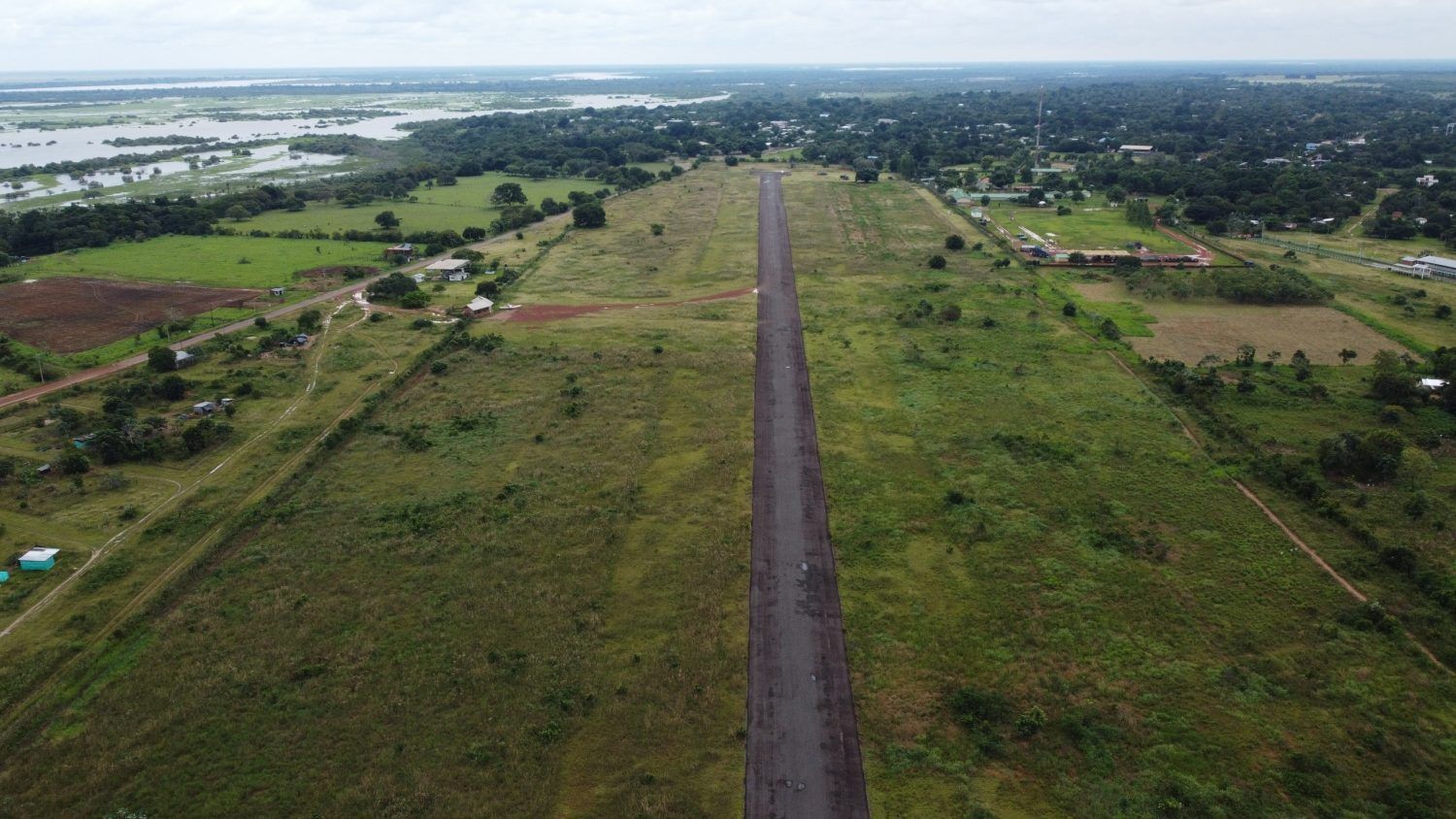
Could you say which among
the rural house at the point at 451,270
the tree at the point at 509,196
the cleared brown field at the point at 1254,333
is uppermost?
the tree at the point at 509,196

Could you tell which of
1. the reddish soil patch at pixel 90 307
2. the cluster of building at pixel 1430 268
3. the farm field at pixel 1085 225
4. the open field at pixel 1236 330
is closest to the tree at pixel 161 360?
the reddish soil patch at pixel 90 307

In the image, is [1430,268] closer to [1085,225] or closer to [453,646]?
[1085,225]

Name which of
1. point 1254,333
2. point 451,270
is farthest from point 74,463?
point 1254,333

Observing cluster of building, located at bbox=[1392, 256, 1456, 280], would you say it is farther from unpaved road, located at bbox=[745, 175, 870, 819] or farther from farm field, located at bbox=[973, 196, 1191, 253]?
unpaved road, located at bbox=[745, 175, 870, 819]

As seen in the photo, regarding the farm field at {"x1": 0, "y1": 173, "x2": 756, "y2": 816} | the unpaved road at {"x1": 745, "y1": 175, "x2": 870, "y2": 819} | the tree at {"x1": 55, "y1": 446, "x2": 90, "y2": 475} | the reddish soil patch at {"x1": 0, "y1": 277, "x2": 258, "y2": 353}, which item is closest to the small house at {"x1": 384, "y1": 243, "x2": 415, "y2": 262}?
the reddish soil patch at {"x1": 0, "y1": 277, "x2": 258, "y2": 353}

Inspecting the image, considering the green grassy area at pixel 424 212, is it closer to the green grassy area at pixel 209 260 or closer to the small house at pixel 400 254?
the green grassy area at pixel 209 260

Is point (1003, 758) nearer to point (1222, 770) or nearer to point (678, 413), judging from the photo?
point (1222, 770)
